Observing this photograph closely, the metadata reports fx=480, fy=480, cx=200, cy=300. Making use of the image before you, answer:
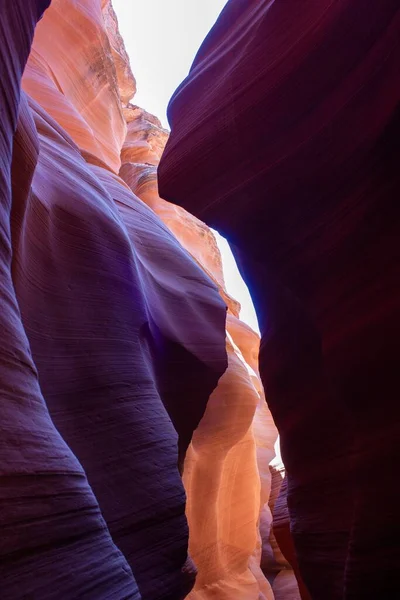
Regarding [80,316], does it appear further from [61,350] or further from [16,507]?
[16,507]

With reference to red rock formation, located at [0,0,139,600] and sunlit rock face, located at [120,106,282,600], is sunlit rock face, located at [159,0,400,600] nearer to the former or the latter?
red rock formation, located at [0,0,139,600]

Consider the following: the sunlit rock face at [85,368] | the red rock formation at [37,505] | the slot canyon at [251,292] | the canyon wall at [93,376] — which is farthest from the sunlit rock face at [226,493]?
the red rock formation at [37,505]

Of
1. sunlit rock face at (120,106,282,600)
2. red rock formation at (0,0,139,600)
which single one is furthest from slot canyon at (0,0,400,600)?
sunlit rock face at (120,106,282,600)

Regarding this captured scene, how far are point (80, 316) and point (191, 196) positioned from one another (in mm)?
1668

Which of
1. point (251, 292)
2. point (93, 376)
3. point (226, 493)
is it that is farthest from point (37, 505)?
point (226, 493)

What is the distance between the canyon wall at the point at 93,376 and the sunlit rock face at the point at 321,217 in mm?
1015

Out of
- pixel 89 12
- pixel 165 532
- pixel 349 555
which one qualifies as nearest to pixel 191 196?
pixel 165 532

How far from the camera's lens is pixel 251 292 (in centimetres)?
544

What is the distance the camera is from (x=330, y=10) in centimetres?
347

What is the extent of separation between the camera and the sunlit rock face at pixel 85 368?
1.31 m

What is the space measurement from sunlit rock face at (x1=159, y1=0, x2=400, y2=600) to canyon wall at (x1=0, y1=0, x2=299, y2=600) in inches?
39.9

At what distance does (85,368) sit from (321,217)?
2163mm

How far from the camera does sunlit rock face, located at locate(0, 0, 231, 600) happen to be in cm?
131

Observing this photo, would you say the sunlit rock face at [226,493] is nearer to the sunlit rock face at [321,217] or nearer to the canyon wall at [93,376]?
the canyon wall at [93,376]
